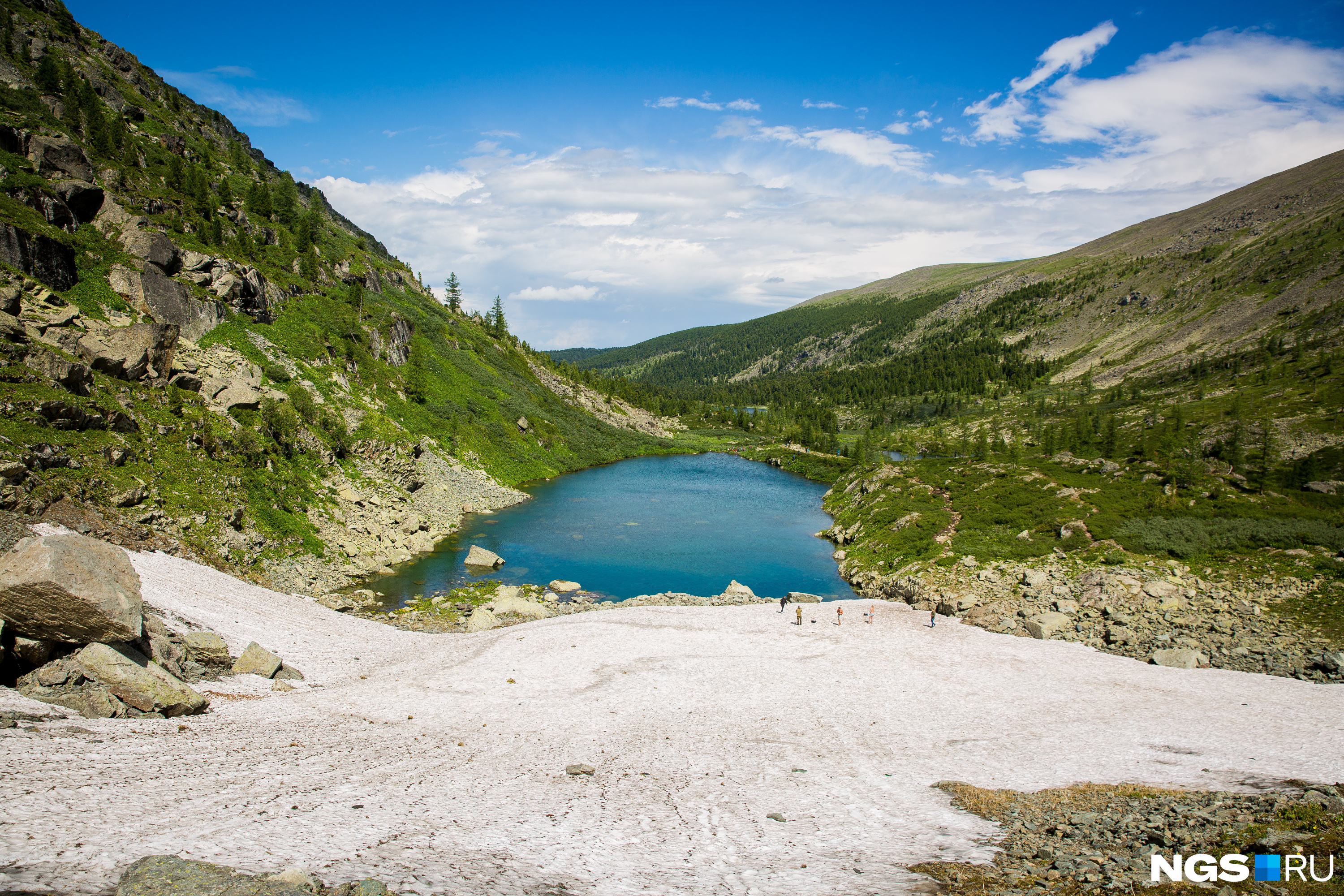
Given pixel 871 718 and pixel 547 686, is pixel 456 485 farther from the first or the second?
pixel 871 718

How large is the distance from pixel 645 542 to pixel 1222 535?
153ft

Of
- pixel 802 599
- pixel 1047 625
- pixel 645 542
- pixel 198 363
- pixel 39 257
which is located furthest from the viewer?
pixel 645 542

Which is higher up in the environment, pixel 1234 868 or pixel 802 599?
pixel 1234 868

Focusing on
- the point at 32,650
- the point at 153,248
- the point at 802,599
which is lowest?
the point at 802,599

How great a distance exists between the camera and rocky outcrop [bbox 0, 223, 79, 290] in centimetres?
4009

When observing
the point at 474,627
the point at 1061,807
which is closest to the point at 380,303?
the point at 474,627

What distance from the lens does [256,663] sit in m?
22.0

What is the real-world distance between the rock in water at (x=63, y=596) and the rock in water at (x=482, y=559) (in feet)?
105

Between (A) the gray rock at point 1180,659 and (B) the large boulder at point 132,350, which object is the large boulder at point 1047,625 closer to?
(A) the gray rock at point 1180,659

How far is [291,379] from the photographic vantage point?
195ft

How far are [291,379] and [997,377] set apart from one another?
207 m

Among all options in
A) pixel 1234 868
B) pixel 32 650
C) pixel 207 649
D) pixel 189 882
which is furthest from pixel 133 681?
pixel 1234 868

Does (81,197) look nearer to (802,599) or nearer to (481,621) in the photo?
(481,621)

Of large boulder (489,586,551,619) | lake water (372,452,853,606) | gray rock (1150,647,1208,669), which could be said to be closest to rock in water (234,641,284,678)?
large boulder (489,586,551,619)
